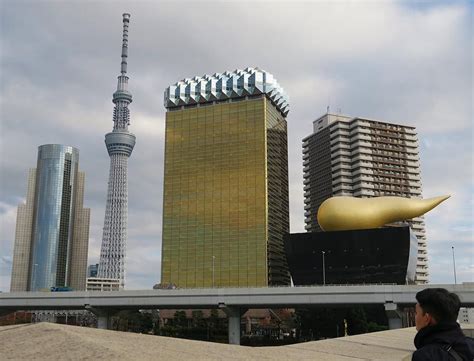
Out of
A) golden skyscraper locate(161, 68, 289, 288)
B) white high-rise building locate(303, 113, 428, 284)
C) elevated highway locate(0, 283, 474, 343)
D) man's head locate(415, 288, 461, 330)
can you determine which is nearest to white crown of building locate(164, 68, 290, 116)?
golden skyscraper locate(161, 68, 289, 288)

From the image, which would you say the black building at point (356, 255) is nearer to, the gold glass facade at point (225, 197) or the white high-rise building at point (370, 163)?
the gold glass facade at point (225, 197)

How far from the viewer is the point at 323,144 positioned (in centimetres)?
18988

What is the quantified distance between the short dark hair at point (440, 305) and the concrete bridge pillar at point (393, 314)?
234 feet

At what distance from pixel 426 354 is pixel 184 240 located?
6310 inches

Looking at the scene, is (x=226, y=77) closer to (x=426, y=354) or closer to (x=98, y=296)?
(x=98, y=296)

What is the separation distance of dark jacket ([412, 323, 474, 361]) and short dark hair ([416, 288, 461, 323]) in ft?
0.28

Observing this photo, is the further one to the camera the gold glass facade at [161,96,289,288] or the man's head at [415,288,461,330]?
the gold glass facade at [161,96,289,288]

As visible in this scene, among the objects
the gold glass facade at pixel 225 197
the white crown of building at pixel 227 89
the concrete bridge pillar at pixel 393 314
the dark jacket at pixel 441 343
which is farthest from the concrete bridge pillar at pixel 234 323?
the white crown of building at pixel 227 89

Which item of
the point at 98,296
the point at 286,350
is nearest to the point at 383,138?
the point at 98,296

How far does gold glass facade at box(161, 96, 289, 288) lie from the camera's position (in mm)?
155500

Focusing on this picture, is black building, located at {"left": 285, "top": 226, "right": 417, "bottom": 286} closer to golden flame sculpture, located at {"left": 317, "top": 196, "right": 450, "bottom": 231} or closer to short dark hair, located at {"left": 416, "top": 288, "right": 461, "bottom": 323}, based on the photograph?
golden flame sculpture, located at {"left": 317, "top": 196, "right": 450, "bottom": 231}

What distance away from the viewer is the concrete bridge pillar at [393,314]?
237ft

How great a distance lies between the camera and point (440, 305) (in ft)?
16.6

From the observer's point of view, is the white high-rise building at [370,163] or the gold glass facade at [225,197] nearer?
the gold glass facade at [225,197]
